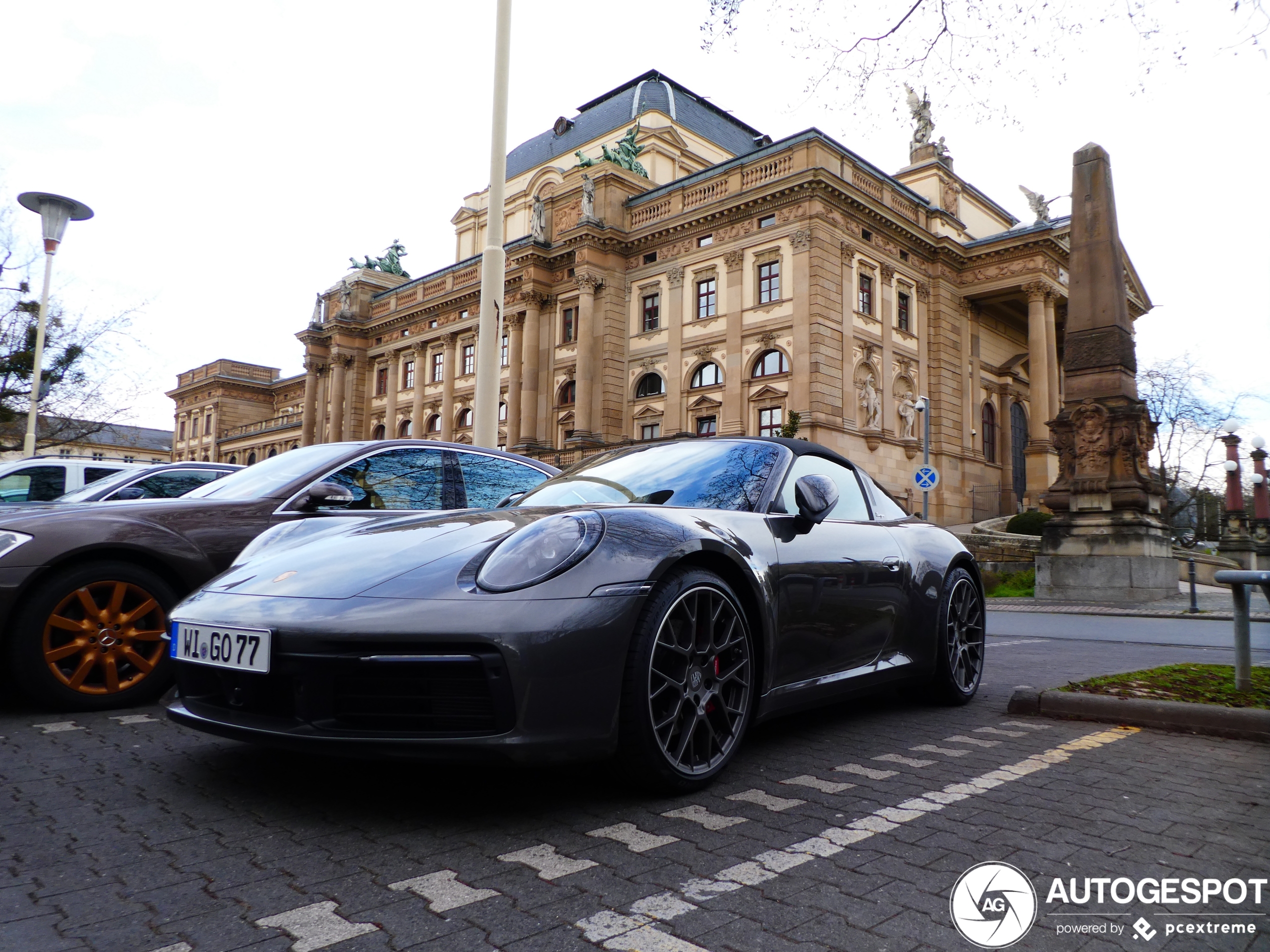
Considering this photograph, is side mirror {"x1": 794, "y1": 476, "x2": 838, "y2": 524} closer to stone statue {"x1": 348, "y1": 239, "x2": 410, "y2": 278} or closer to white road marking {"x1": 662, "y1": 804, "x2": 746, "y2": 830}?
white road marking {"x1": 662, "y1": 804, "x2": 746, "y2": 830}

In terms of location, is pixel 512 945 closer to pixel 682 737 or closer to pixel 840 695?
pixel 682 737

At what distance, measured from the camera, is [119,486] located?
19.4 ft

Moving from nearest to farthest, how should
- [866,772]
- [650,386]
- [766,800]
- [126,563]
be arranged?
1. [766,800]
2. [866,772]
3. [126,563]
4. [650,386]

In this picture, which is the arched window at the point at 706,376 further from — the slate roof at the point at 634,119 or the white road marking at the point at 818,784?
the white road marking at the point at 818,784

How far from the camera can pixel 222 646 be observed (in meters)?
2.80

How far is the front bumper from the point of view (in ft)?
8.25

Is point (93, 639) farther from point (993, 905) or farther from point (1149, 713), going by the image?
point (1149, 713)

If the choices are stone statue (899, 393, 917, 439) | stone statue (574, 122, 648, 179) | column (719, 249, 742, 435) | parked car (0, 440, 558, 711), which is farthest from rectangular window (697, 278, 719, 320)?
parked car (0, 440, 558, 711)

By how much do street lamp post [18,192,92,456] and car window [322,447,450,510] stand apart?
16.0 m

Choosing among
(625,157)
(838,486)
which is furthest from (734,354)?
(838,486)

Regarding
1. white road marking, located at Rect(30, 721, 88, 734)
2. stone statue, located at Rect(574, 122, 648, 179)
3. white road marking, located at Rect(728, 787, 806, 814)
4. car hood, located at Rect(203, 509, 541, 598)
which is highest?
stone statue, located at Rect(574, 122, 648, 179)

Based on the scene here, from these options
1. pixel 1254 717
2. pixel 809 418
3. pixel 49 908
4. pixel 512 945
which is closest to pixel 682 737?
pixel 512 945

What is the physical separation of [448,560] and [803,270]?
3221cm

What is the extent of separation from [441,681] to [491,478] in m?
3.51
